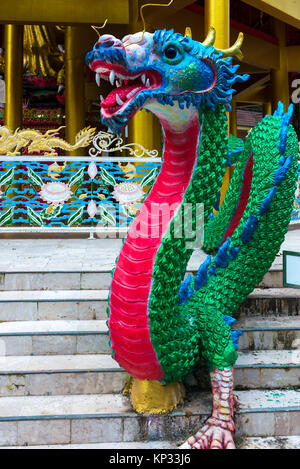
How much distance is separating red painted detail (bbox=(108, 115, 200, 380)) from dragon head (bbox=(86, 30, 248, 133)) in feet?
0.48

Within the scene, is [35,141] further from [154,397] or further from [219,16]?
[154,397]

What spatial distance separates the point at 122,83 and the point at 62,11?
17.8ft

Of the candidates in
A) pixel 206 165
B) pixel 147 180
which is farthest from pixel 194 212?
pixel 147 180

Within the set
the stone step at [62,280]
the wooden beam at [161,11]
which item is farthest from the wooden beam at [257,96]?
the stone step at [62,280]

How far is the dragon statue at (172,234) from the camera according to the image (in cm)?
186

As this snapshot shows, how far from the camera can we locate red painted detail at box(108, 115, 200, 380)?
1.97 m

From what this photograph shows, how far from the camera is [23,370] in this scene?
7.89 ft

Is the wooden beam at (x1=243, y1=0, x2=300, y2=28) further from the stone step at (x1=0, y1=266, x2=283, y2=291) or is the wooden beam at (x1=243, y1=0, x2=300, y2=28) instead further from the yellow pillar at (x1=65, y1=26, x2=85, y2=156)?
the stone step at (x1=0, y1=266, x2=283, y2=291)

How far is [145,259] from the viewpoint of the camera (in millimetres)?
1989

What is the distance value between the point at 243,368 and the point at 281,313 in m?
0.67

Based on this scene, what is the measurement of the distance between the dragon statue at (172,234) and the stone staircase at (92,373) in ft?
0.47

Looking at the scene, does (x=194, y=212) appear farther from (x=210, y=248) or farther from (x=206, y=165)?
(x=210, y=248)

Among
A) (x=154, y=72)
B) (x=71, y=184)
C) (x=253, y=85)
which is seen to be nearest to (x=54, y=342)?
(x=154, y=72)

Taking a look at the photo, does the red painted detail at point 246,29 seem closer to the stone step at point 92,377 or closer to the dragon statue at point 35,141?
the dragon statue at point 35,141
